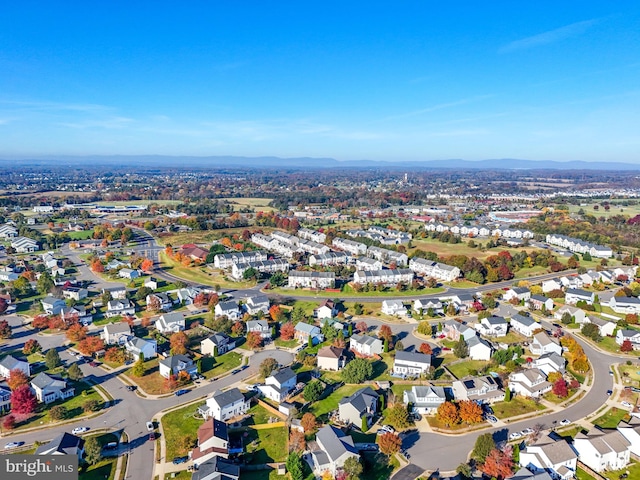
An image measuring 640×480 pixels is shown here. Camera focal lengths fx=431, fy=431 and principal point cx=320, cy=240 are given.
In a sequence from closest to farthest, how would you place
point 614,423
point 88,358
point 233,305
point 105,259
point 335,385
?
1. point 614,423
2. point 335,385
3. point 88,358
4. point 233,305
5. point 105,259

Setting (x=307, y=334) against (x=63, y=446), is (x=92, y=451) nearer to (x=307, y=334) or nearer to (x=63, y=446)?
(x=63, y=446)

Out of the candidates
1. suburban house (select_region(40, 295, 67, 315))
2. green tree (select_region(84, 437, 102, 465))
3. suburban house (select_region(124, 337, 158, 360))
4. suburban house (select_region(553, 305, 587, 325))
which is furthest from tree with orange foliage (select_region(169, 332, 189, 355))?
suburban house (select_region(553, 305, 587, 325))

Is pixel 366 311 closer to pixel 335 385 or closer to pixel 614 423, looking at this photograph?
pixel 335 385

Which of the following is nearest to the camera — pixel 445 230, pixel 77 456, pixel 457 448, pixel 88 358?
pixel 77 456

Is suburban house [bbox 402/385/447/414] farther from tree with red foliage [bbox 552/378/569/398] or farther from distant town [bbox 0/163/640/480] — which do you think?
tree with red foliage [bbox 552/378/569/398]

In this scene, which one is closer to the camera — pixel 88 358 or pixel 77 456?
pixel 77 456

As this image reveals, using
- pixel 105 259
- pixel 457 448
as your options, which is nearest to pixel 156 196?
pixel 105 259
